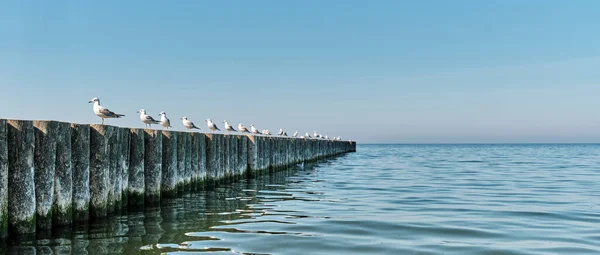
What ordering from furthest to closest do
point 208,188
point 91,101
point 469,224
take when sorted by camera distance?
point 91,101, point 208,188, point 469,224

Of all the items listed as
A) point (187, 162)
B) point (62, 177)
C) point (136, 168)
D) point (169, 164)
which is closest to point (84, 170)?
point (62, 177)

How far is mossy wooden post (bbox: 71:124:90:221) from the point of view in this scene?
844 centimetres

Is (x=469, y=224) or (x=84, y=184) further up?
(x=84, y=184)

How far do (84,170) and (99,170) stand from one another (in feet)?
1.73

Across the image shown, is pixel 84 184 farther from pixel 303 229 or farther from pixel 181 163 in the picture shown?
pixel 181 163

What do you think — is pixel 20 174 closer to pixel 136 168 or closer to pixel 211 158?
pixel 136 168

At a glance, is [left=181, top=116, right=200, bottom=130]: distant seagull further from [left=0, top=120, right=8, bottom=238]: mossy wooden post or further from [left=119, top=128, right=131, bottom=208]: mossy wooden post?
[left=0, top=120, right=8, bottom=238]: mossy wooden post

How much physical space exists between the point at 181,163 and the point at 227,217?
3.24 m

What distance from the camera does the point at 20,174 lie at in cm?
723

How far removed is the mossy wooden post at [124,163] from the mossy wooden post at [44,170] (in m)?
2.06

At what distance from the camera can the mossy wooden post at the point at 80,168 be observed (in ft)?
27.7

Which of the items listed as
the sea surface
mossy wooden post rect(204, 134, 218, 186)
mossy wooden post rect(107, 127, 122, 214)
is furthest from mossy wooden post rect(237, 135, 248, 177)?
mossy wooden post rect(107, 127, 122, 214)

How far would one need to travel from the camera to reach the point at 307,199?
1316 centimetres

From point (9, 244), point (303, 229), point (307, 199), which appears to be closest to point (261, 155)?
point (307, 199)
